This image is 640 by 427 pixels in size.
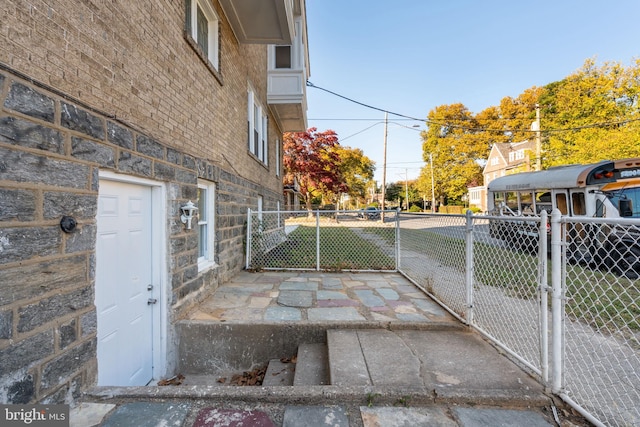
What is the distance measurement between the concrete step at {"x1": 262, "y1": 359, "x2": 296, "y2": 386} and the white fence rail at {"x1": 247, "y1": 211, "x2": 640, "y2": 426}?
2061 mm

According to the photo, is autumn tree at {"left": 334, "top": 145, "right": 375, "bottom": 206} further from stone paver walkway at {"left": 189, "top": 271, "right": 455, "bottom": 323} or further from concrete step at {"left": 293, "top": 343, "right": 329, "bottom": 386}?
concrete step at {"left": 293, "top": 343, "right": 329, "bottom": 386}

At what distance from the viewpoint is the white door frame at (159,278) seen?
320 centimetres

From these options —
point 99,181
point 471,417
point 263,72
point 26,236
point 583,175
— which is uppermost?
point 263,72

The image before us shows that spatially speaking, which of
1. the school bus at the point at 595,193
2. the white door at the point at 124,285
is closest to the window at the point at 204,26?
the white door at the point at 124,285

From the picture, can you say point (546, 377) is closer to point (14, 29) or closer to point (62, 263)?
point (62, 263)

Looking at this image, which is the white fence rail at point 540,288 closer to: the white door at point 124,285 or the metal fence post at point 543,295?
the metal fence post at point 543,295

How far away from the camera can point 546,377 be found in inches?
86.4

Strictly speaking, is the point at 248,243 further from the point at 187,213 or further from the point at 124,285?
the point at 124,285

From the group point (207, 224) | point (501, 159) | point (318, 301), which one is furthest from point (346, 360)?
point (501, 159)

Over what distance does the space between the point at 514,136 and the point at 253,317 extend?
121 feet

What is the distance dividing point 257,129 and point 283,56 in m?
3.49

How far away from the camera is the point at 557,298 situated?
2.06m

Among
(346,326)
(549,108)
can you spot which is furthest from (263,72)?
(549,108)

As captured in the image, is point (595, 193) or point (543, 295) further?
point (595, 193)
